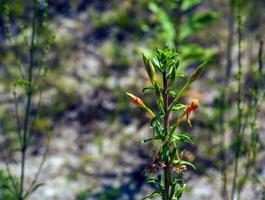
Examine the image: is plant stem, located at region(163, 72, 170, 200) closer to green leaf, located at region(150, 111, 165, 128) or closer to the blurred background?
green leaf, located at region(150, 111, 165, 128)

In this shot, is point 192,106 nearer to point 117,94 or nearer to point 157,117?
point 157,117

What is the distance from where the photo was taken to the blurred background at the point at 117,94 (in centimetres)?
421

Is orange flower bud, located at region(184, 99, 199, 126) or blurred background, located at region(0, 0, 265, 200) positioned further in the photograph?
blurred background, located at region(0, 0, 265, 200)

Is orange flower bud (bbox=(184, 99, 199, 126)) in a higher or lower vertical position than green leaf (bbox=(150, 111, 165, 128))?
higher

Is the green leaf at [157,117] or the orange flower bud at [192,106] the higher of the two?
the orange flower bud at [192,106]

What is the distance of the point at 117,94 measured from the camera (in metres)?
5.07

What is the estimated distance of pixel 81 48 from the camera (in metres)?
5.60

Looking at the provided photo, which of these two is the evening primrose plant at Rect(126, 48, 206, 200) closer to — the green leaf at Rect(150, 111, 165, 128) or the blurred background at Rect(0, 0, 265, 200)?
the green leaf at Rect(150, 111, 165, 128)

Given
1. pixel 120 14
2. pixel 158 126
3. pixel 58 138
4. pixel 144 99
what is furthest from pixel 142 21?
pixel 158 126

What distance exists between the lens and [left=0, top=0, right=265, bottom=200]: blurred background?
4.21 metres

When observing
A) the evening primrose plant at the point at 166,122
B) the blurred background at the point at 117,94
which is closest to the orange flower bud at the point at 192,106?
the evening primrose plant at the point at 166,122

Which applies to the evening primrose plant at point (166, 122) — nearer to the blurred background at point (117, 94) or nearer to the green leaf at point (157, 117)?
the green leaf at point (157, 117)

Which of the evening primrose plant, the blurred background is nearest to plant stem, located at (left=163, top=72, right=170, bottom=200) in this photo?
the evening primrose plant

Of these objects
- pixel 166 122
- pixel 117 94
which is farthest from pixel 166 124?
pixel 117 94
